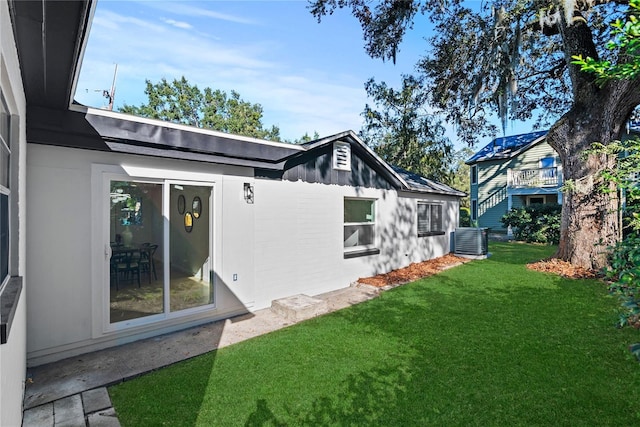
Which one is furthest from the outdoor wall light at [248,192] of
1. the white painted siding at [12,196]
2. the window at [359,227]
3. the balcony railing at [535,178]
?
the balcony railing at [535,178]

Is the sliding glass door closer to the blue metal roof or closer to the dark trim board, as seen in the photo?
the dark trim board

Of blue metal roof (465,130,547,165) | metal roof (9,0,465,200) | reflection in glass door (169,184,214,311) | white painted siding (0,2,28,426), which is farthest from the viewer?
blue metal roof (465,130,547,165)

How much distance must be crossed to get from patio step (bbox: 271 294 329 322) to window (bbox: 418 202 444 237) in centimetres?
569

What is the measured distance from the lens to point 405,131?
20.1m

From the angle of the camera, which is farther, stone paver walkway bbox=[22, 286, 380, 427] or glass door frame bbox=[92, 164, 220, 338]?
glass door frame bbox=[92, 164, 220, 338]

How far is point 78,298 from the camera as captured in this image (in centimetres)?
400

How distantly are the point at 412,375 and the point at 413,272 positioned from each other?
571 centimetres

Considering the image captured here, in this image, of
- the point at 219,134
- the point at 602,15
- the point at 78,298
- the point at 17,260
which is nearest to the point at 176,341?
the point at 78,298

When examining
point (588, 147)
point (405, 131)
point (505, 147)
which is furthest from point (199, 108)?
point (588, 147)

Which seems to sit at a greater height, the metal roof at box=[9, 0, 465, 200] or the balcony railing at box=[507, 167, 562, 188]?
the balcony railing at box=[507, 167, 562, 188]

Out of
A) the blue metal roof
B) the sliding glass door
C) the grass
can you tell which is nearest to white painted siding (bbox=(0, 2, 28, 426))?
the grass

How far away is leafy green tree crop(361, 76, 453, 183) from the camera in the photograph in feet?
64.8

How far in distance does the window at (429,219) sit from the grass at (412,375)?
5.16 meters

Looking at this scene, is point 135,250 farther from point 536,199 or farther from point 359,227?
point 536,199
